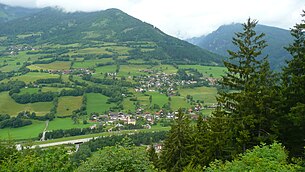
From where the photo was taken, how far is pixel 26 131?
7656 centimetres

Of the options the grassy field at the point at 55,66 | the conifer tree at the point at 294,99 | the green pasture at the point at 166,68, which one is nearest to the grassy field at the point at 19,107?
the grassy field at the point at 55,66

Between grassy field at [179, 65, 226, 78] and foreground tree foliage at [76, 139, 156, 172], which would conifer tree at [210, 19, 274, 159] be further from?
grassy field at [179, 65, 226, 78]

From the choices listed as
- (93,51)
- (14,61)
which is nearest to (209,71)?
(93,51)

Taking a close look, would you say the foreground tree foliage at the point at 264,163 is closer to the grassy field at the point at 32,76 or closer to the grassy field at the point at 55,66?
the grassy field at the point at 32,76

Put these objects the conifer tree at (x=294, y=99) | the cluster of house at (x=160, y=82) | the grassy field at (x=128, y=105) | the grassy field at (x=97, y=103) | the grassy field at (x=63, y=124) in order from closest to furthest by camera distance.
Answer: the conifer tree at (x=294, y=99), the grassy field at (x=63, y=124), the grassy field at (x=97, y=103), the grassy field at (x=128, y=105), the cluster of house at (x=160, y=82)

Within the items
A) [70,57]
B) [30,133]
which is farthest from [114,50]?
[30,133]

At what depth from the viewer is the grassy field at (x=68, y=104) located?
90375mm

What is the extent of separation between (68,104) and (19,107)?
14.4 meters

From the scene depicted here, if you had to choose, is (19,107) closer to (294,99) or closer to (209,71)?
(294,99)

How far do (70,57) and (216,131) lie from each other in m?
151

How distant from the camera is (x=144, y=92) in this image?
114750 millimetres

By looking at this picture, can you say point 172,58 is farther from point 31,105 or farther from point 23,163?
point 23,163

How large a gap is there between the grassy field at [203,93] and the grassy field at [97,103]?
31.3 metres

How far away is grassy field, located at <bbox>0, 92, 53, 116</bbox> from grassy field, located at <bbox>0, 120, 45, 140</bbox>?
753 cm
